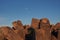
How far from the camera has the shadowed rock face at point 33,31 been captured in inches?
1541

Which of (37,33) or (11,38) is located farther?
(37,33)

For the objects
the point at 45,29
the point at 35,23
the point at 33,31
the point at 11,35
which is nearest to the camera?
the point at 11,35

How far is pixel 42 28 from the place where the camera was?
4462cm

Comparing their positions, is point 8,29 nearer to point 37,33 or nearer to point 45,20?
point 37,33

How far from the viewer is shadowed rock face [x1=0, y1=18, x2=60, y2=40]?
1541 inches

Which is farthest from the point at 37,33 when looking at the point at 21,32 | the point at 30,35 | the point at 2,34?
the point at 2,34

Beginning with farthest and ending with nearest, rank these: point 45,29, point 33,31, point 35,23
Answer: point 35,23 → point 45,29 → point 33,31

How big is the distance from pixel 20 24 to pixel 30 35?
419 cm

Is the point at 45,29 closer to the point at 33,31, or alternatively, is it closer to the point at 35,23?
the point at 33,31

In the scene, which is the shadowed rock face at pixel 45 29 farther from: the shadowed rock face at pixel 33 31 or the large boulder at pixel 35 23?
the large boulder at pixel 35 23

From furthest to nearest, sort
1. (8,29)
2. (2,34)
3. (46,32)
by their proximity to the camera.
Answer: (46,32), (8,29), (2,34)

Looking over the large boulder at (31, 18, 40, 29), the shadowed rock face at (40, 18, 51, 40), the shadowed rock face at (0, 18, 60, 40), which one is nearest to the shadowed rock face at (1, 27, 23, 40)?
the shadowed rock face at (0, 18, 60, 40)

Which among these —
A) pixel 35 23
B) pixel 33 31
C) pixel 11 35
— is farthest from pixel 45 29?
pixel 11 35

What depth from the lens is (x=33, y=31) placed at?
42.1 m
